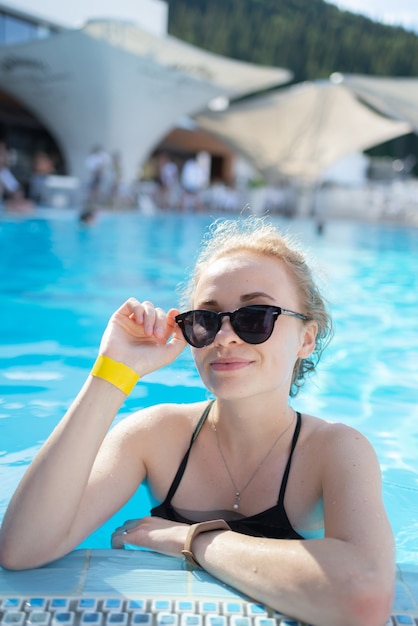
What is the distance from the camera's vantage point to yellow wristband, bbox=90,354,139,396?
1576 millimetres

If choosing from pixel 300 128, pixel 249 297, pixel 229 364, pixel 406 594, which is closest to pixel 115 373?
pixel 229 364

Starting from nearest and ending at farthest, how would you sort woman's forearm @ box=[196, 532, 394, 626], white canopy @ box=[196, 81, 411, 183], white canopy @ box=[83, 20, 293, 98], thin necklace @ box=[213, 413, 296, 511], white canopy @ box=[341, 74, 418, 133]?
woman's forearm @ box=[196, 532, 394, 626] → thin necklace @ box=[213, 413, 296, 511] → white canopy @ box=[83, 20, 293, 98] → white canopy @ box=[341, 74, 418, 133] → white canopy @ box=[196, 81, 411, 183]

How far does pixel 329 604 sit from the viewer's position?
4.08 feet

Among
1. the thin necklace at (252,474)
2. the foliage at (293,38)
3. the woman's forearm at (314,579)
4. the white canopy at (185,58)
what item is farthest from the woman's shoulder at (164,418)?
the foliage at (293,38)

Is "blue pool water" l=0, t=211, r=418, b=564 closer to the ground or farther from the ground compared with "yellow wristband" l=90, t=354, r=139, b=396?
closer to the ground

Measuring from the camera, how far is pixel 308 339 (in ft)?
5.96

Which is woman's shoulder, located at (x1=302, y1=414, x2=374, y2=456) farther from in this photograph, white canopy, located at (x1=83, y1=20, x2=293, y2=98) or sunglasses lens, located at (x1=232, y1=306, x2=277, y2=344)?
white canopy, located at (x1=83, y1=20, x2=293, y2=98)

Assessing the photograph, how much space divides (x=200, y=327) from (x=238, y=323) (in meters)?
0.10

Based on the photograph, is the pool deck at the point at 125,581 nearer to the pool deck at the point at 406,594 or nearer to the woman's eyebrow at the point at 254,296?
the pool deck at the point at 406,594

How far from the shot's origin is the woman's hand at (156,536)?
1583 millimetres

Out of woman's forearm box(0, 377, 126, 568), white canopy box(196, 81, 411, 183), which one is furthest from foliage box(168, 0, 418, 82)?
woman's forearm box(0, 377, 126, 568)

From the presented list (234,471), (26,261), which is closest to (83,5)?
(26,261)

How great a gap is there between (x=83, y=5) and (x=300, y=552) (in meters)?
25.6

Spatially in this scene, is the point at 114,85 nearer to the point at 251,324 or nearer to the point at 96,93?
the point at 96,93
